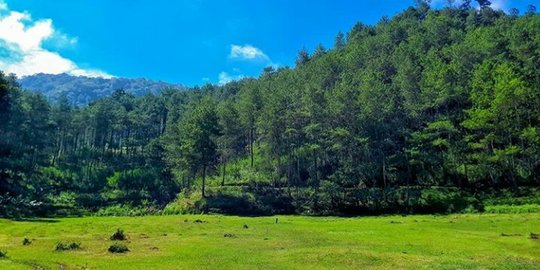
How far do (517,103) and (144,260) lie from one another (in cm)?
7593

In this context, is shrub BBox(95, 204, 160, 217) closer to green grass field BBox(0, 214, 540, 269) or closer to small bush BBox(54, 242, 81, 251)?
green grass field BBox(0, 214, 540, 269)

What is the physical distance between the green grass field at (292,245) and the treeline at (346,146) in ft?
80.0

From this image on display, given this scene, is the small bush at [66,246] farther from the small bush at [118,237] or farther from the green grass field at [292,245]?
the small bush at [118,237]

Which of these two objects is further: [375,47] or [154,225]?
[375,47]

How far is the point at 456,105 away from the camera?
355 ft

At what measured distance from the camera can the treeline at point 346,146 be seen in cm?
8725

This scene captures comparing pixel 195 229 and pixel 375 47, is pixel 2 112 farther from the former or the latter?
pixel 375 47

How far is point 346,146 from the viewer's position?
317ft

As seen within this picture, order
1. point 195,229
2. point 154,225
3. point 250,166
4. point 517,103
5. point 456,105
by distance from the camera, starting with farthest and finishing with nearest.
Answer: point 250,166, point 456,105, point 517,103, point 154,225, point 195,229

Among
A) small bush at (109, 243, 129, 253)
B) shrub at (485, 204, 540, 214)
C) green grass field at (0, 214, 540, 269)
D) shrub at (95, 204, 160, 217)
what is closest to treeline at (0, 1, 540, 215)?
shrub at (95, 204, 160, 217)

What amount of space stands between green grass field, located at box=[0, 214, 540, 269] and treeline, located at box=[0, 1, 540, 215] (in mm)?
24397

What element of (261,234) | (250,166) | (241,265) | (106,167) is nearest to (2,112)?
(106,167)

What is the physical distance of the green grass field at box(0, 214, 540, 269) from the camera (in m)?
34.2

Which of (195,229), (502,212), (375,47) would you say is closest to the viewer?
(195,229)
